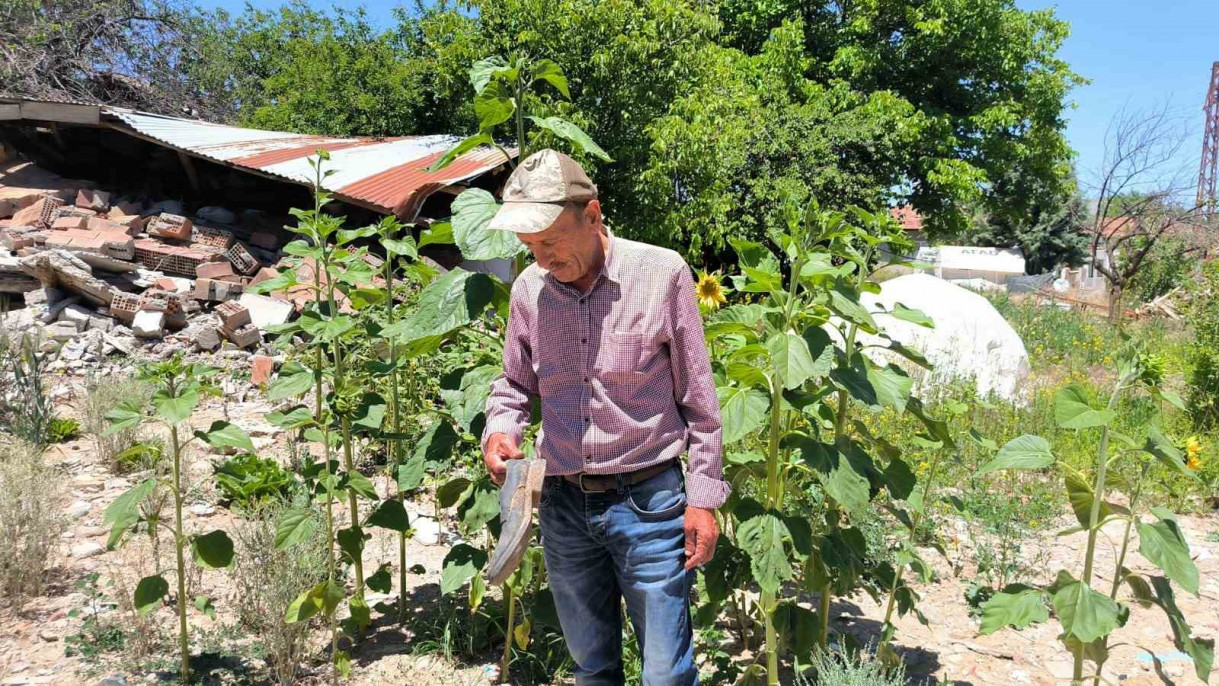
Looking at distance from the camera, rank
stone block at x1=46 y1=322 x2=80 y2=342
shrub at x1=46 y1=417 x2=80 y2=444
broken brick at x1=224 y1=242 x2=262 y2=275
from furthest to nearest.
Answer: broken brick at x1=224 y1=242 x2=262 y2=275 < stone block at x1=46 y1=322 x2=80 y2=342 < shrub at x1=46 y1=417 x2=80 y2=444

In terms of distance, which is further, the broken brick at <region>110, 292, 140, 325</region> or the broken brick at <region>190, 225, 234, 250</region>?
the broken brick at <region>190, 225, 234, 250</region>

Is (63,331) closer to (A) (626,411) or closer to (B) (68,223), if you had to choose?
(B) (68,223)

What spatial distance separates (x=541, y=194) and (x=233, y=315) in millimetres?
6998

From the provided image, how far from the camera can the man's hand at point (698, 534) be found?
6.34ft

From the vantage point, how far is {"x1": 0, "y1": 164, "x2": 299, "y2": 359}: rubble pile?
7.91 meters

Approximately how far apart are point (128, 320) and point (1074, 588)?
27.8 ft

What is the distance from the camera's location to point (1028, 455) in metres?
2.13

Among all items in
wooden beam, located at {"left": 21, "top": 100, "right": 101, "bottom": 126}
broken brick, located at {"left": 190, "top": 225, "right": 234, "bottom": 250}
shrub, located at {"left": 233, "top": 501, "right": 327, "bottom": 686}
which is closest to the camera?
shrub, located at {"left": 233, "top": 501, "right": 327, "bottom": 686}

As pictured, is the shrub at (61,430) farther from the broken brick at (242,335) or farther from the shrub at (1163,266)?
the shrub at (1163,266)

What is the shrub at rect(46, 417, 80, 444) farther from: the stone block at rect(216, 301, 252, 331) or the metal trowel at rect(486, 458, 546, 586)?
the metal trowel at rect(486, 458, 546, 586)

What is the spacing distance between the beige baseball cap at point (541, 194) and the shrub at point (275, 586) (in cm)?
159

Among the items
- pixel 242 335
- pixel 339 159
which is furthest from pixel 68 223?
pixel 339 159

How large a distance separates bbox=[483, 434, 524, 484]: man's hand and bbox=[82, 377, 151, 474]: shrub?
11.9 ft

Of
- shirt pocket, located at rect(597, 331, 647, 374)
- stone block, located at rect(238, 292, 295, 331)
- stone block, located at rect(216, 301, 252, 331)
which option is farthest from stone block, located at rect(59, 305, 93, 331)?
shirt pocket, located at rect(597, 331, 647, 374)
